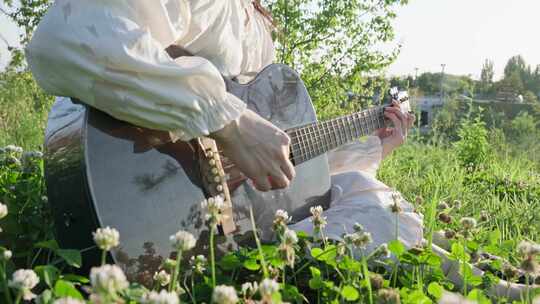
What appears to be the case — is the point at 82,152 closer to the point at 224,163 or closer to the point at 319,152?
the point at 224,163

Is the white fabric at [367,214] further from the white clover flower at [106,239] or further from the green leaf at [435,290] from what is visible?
the white clover flower at [106,239]

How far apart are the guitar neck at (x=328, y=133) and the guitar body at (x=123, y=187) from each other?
495 mm

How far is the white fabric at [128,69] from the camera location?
4.09ft

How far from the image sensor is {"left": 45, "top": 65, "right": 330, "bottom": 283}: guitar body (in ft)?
4.30

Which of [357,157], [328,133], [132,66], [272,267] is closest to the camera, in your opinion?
[132,66]

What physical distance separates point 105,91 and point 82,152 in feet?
0.57

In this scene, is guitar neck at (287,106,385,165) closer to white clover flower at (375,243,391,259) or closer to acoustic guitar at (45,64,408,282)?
acoustic guitar at (45,64,408,282)

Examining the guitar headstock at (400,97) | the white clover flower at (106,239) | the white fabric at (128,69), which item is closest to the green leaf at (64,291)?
the white clover flower at (106,239)

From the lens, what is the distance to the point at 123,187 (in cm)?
133

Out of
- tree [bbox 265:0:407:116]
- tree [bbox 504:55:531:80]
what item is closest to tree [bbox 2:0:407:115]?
tree [bbox 265:0:407:116]

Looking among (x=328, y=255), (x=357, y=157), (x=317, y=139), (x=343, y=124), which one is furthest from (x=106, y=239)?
(x=357, y=157)

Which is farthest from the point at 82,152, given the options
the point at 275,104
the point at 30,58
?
the point at 275,104

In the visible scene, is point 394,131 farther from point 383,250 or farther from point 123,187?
point 123,187

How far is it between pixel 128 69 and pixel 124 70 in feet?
0.04
